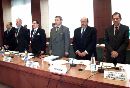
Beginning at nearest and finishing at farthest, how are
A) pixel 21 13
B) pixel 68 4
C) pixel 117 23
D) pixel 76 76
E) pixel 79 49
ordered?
pixel 76 76
pixel 117 23
pixel 79 49
pixel 68 4
pixel 21 13

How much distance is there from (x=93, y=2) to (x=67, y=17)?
60.1 inches

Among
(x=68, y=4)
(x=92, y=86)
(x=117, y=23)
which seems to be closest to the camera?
(x=92, y=86)

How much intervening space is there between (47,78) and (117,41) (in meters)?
1.36

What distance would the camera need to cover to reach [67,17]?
761cm

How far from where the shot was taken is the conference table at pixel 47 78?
2.41 m

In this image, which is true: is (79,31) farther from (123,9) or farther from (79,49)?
(123,9)

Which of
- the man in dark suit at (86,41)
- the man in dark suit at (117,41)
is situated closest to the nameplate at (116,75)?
the man in dark suit at (117,41)

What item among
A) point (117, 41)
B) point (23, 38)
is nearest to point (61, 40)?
point (117, 41)

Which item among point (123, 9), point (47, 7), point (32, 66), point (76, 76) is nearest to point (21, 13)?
point (47, 7)

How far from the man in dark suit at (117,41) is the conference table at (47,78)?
2.40 feet

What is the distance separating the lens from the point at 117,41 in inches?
145

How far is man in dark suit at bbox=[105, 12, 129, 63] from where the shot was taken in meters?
3.62

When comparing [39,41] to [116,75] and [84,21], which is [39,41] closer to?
[84,21]

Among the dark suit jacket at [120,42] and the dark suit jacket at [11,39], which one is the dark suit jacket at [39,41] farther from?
the dark suit jacket at [120,42]
